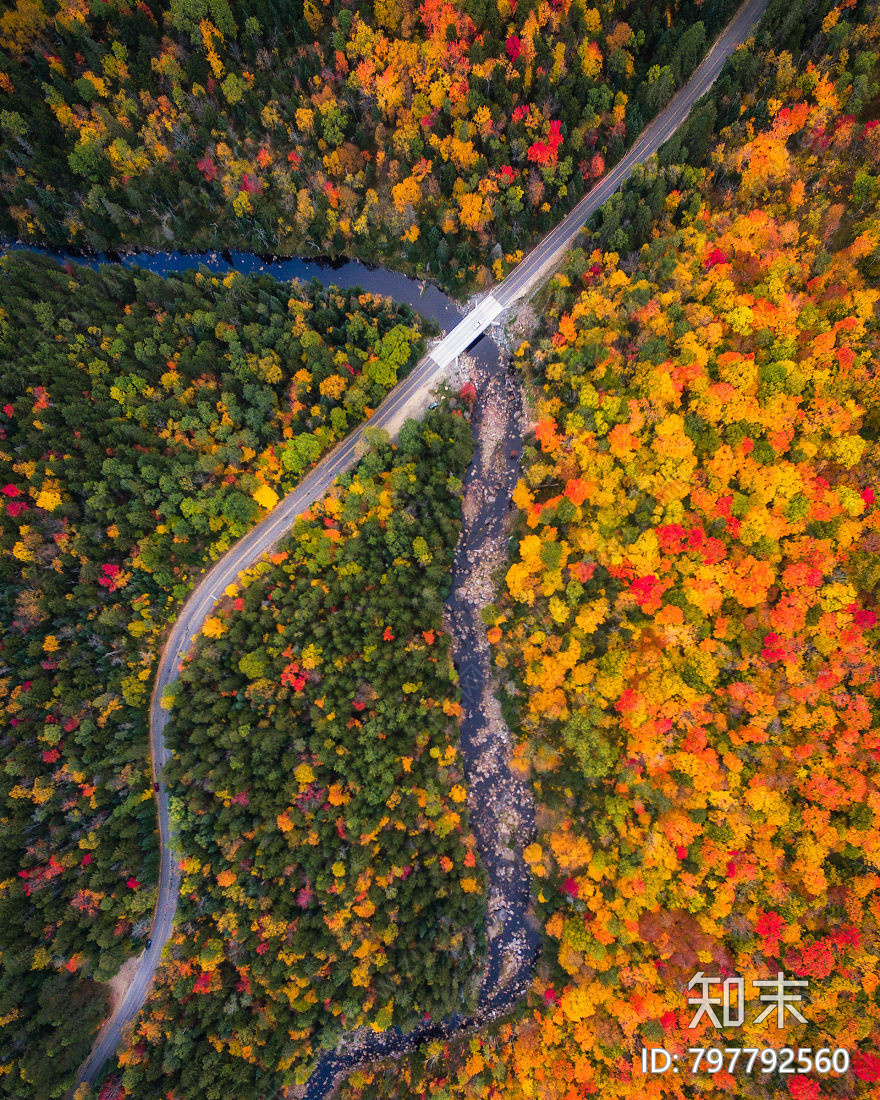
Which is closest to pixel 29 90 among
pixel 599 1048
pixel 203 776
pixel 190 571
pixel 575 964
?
pixel 190 571

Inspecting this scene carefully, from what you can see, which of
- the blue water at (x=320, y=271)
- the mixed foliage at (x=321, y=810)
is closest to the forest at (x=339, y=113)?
the blue water at (x=320, y=271)

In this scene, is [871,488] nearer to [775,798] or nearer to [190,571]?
[775,798]

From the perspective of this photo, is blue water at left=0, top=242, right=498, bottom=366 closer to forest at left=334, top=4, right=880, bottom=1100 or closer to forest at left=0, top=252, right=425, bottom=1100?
forest at left=0, top=252, right=425, bottom=1100

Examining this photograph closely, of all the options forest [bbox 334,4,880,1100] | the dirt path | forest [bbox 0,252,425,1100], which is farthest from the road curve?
forest [bbox 334,4,880,1100]

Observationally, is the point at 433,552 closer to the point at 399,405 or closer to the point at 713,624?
the point at 399,405

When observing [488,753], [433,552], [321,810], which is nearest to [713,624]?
[488,753]

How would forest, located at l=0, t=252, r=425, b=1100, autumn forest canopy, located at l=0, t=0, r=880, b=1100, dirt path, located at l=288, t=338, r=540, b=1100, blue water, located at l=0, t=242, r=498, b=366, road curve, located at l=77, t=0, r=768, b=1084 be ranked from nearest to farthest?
autumn forest canopy, located at l=0, t=0, r=880, b=1100
forest, located at l=0, t=252, r=425, b=1100
dirt path, located at l=288, t=338, r=540, b=1100
road curve, located at l=77, t=0, r=768, b=1084
blue water, located at l=0, t=242, r=498, b=366

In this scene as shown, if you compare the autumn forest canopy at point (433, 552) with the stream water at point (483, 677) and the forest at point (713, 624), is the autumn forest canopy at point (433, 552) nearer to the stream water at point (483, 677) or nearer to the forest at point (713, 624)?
the forest at point (713, 624)
